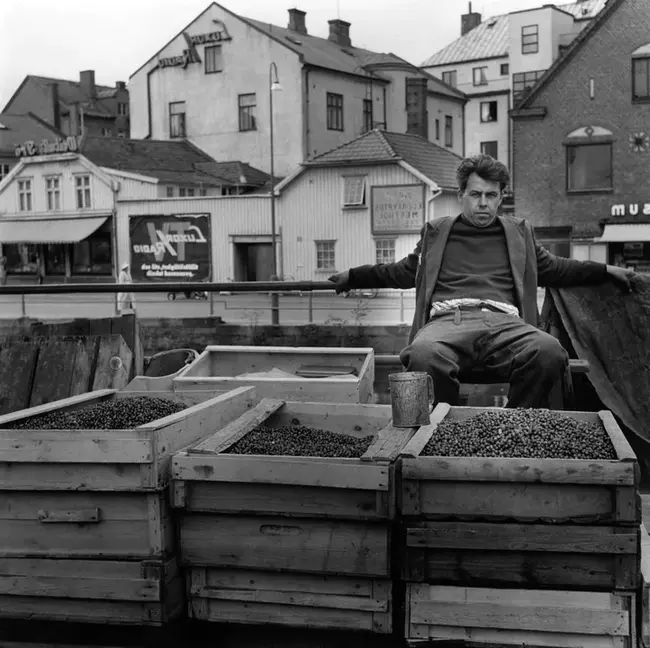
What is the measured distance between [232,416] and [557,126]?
111 feet

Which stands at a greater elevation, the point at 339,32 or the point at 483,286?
the point at 339,32

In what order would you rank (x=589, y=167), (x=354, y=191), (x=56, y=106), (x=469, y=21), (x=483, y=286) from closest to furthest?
(x=483, y=286) < (x=354, y=191) < (x=589, y=167) < (x=56, y=106) < (x=469, y=21)

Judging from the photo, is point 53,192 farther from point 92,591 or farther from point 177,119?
point 92,591

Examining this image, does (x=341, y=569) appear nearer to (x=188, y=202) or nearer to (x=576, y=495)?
(x=576, y=495)

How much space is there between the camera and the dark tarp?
201 inches

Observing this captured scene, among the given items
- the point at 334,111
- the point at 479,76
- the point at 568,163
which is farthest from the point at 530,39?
the point at 568,163

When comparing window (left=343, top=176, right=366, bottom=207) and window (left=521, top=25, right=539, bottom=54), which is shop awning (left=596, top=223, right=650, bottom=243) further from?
window (left=521, top=25, right=539, bottom=54)

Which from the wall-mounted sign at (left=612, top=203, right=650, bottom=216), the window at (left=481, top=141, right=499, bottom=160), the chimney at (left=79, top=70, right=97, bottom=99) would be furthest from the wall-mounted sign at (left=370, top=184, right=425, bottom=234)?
the chimney at (left=79, top=70, right=97, bottom=99)

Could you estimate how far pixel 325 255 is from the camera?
36719 millimetres

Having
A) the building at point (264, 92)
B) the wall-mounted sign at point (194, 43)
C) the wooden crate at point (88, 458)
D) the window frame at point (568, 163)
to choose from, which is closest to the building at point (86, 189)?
the building at point (264, 92)

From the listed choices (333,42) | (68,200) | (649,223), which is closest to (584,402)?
(649,223)

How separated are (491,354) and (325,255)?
32186 mm

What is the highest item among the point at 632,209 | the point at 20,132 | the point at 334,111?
the point at 20,132

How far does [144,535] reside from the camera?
3.18 m
